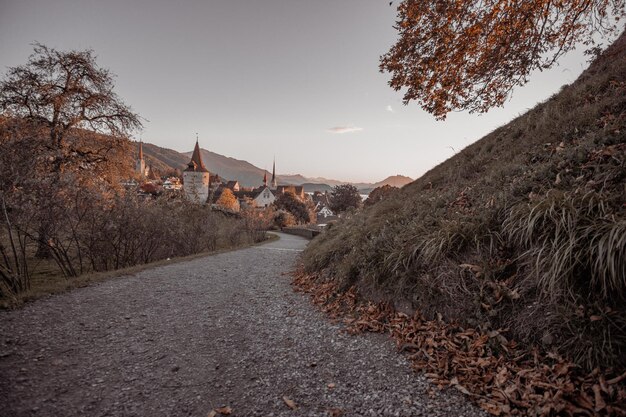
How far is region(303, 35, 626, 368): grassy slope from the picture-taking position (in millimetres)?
2521

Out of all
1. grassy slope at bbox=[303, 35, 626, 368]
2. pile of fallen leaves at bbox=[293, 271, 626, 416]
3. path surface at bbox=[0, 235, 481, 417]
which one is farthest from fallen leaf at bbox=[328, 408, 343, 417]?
grassy slope at bbox=[303, 35, 626, 368]

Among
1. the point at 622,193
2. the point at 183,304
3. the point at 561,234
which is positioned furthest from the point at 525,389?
the point at 183,304

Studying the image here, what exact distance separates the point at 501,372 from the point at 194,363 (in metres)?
3.14

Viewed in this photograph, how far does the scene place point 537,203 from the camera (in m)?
3.42

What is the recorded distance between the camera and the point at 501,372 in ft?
8.39

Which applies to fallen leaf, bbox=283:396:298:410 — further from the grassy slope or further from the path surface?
the grassy slope

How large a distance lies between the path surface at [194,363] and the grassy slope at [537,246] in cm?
100

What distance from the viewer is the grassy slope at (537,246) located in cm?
252

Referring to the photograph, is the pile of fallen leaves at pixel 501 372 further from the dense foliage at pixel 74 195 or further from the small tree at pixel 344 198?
the small tree at pixel 344 198

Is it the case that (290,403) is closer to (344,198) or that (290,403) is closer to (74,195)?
(74,195)

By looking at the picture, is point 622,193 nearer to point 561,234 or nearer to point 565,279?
point 561,234

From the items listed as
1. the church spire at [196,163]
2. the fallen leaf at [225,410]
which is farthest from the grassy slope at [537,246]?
the church spire at [196,163]

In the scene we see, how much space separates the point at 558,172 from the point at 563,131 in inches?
74.4

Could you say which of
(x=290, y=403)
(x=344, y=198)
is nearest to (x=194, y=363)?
(x=290, y=403)
